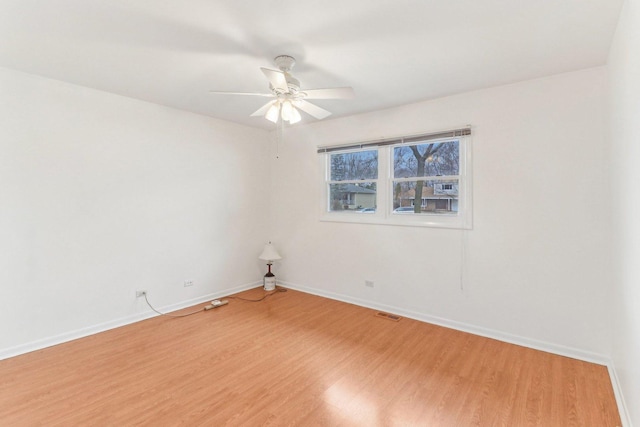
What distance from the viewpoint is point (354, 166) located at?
14.0ft

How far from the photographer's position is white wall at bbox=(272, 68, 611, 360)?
261cm

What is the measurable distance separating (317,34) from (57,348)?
3569 millimetres

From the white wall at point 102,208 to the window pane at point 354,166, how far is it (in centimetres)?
148

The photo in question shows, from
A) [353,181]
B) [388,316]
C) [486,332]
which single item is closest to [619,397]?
[486,332]

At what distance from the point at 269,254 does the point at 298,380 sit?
2.49m

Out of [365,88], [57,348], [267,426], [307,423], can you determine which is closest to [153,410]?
[267,426]

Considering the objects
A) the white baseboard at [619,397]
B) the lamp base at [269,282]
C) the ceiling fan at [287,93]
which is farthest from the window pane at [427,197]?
the lamp base at [269,282]

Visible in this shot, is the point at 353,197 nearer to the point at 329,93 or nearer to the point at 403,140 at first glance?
the point at 403,140

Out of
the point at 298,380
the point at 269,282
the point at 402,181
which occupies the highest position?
the point at 402,181

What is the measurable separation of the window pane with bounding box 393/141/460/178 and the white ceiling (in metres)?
0.66

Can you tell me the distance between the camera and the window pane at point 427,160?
11.2ft

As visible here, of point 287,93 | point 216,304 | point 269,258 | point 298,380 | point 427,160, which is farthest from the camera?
point 269,258

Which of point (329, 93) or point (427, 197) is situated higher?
point (329, 93)

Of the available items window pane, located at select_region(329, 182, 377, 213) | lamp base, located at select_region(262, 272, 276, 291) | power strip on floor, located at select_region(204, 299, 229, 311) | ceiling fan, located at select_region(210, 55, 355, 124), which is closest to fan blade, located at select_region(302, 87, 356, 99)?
ceiling fan, located at select_region(210, 55, 355, 124)
